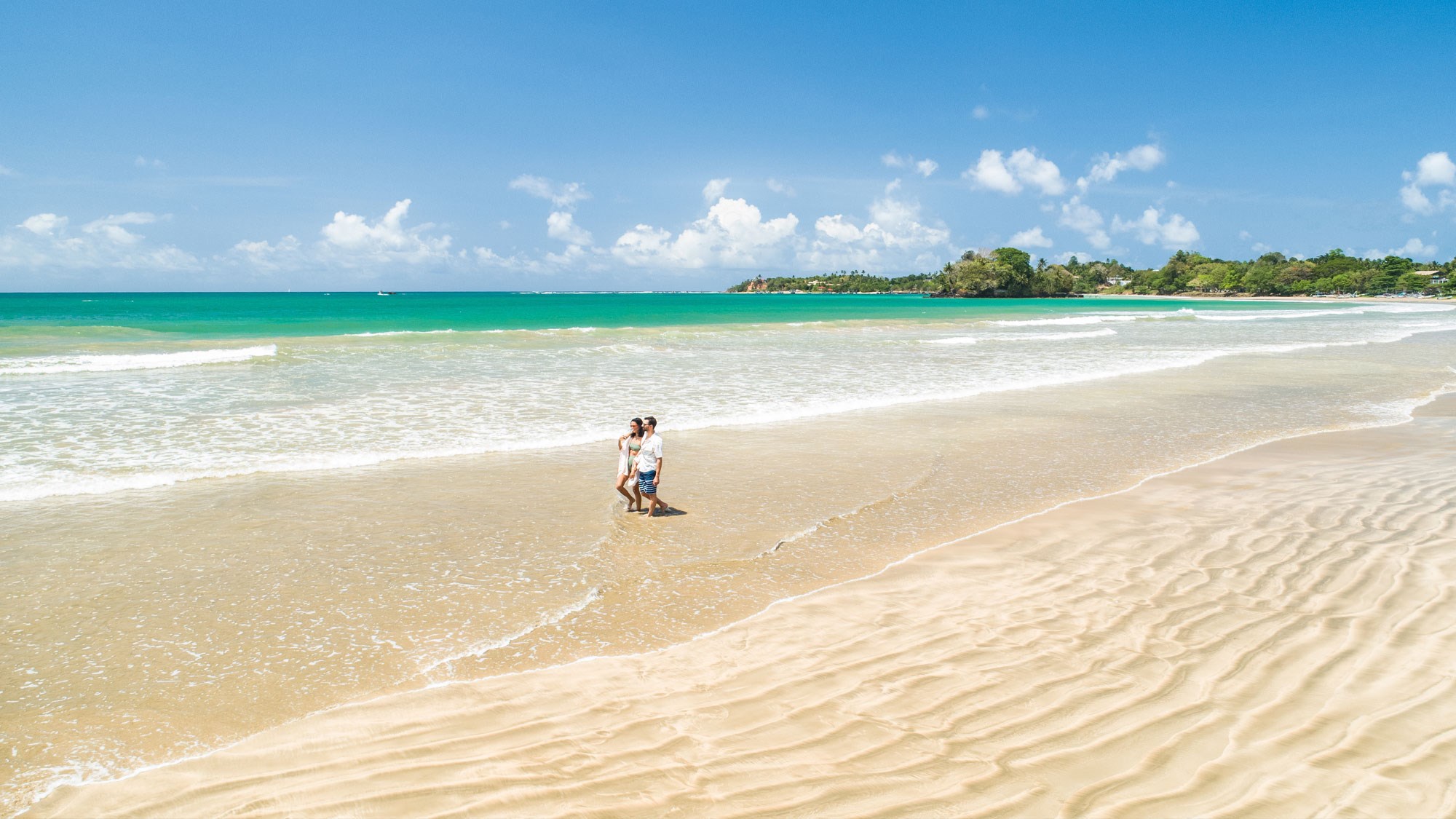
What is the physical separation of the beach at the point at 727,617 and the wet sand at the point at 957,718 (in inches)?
0.9

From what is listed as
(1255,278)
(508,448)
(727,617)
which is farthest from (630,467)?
(1255,278)

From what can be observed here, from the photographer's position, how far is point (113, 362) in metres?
23.0

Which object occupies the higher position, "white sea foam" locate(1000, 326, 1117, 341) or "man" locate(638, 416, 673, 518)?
"white sea foam" locate(1000, 326, 1117, 341)

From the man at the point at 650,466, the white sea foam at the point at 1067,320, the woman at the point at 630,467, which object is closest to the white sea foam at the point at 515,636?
the man at the point at 650,466

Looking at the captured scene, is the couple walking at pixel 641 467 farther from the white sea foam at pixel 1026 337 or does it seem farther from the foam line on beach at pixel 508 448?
the white sea foam at pixel 1026 337

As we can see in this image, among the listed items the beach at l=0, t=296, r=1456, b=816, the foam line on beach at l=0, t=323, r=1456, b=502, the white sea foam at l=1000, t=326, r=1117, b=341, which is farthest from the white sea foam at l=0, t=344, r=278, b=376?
the white sea foam at l=1000, t=326, r=1117, b=341

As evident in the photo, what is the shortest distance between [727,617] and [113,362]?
25093mm

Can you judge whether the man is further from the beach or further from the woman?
the beach

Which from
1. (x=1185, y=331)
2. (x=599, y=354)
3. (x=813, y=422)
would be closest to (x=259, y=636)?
(x=813, y=422)

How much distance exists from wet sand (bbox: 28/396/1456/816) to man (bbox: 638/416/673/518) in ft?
8.53

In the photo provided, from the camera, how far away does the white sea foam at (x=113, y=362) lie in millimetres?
21203

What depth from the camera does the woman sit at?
27.2 ft

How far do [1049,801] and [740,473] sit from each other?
670 centimetres

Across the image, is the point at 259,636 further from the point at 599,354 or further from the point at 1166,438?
the point at 599,354
